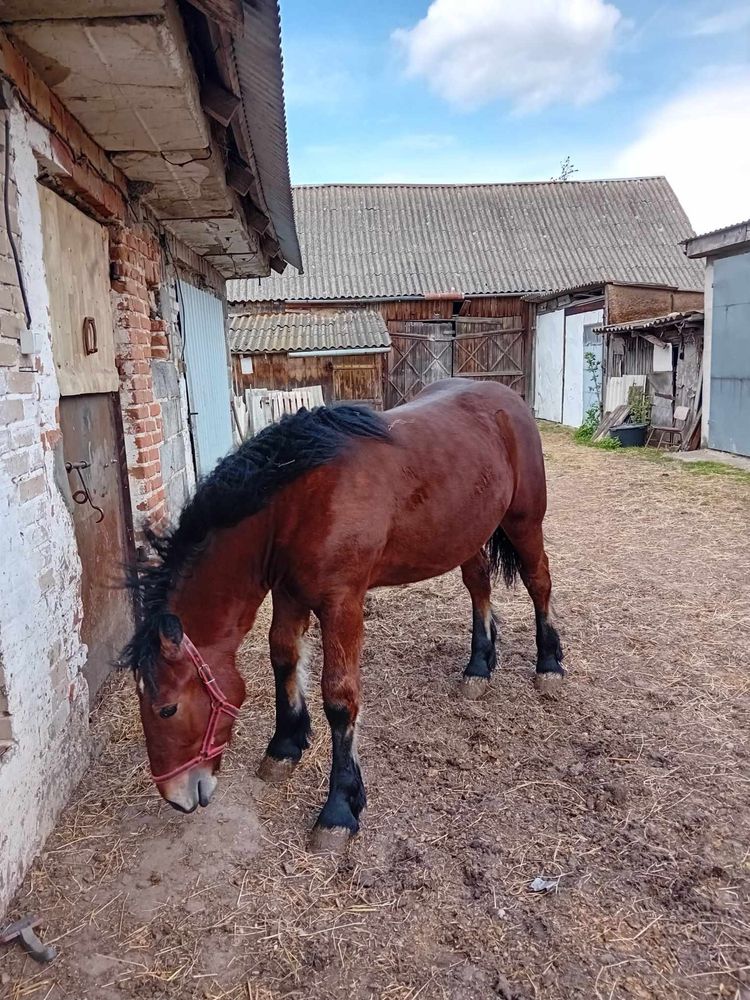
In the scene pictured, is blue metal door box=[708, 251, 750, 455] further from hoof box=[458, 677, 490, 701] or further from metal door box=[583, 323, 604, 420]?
hoof box=[458, 677, 490, 701]

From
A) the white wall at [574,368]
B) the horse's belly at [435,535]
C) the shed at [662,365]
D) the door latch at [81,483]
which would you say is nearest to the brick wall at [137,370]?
the door latch at [81,483]

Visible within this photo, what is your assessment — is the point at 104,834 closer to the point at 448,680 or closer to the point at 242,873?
the point at 242,873

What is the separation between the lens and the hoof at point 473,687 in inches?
132

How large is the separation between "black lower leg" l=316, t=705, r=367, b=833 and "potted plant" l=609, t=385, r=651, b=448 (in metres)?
11.3

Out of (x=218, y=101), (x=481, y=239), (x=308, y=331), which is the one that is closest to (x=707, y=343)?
(x=308, y=331)

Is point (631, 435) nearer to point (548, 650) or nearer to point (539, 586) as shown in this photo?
point (539, 586)

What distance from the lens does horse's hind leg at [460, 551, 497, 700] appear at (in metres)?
3.48

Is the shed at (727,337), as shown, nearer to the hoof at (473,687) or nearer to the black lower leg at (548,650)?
the black lower leg at (548,650)

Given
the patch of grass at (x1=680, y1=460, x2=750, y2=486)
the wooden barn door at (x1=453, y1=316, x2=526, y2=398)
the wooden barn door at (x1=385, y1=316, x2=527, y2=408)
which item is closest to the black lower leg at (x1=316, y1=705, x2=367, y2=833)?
the patch of grass at (x1=680, y1=460, x2=750, y2=486)

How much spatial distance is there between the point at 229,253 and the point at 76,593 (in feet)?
13.8

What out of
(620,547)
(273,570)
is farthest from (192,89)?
(620,547)

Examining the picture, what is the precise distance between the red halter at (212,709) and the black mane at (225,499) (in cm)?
13

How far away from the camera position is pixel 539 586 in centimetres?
355

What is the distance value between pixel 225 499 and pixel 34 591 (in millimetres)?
780
